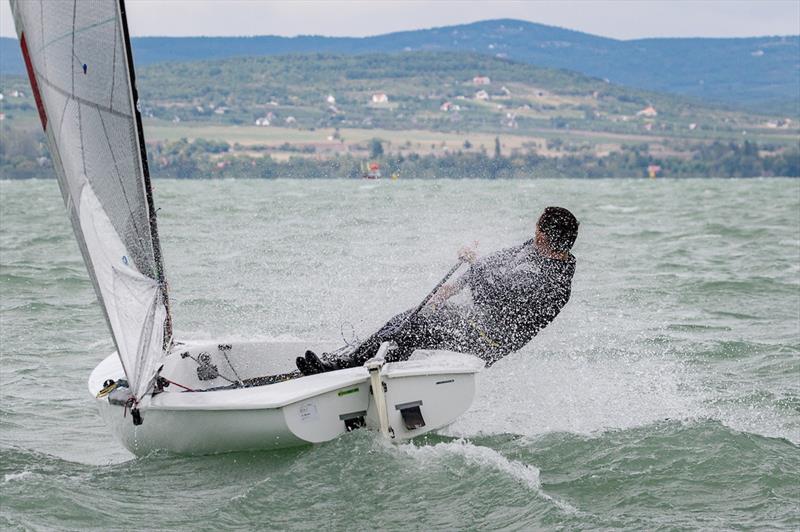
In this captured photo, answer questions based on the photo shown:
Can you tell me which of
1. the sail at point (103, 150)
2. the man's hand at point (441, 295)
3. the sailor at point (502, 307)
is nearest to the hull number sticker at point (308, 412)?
the sailor at point (502, 307)

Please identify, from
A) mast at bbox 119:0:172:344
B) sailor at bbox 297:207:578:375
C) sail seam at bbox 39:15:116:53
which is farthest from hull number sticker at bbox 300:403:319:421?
sail seam at bbox 39:15:116:53

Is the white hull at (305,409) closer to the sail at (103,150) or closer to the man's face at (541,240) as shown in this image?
the sail at (103,150)

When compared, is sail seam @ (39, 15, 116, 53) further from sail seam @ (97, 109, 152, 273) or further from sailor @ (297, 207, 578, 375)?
sailor @ (297, 207, 578, 375)

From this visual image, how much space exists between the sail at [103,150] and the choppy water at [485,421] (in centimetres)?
88

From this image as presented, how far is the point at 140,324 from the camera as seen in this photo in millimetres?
6457

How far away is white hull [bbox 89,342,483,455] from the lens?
6227mm

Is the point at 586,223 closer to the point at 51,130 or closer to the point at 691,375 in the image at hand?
the point at 691,375

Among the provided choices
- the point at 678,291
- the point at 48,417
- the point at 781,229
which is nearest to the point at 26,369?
the point at 48,417

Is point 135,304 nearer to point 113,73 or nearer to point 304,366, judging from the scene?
point 304,366

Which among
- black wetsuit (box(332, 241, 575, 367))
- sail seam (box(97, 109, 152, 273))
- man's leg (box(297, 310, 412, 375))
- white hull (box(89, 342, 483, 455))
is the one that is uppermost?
sail seam (box(97, 109, 152, 273))

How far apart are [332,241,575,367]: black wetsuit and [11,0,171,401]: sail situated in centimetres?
124

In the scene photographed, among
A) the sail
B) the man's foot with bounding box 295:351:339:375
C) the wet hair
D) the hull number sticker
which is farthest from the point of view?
the wet hair

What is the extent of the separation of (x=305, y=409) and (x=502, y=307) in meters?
1.41

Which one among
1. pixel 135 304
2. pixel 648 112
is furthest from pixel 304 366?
pixel 648 112
